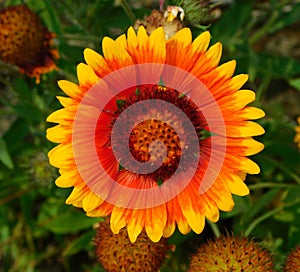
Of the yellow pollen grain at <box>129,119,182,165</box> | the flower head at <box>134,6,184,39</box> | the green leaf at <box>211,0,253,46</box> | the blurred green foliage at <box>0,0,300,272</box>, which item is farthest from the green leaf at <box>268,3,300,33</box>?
the yellow pollen grain at <box>129,119,182,165</box>

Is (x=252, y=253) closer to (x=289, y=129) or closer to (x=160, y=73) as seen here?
(x=160, y=73)

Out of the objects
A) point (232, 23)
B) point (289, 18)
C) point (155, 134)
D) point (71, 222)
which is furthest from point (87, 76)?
point (289, 18)

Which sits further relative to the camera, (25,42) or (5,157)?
(5,157)

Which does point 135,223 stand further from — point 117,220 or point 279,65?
point 279,65

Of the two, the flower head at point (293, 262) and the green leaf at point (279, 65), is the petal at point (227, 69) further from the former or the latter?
the green leaf at point (279, 65)

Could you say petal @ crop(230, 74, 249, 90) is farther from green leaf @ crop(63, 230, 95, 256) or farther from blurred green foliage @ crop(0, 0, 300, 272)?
green leaf @ crop(63, 230, 95, 256)

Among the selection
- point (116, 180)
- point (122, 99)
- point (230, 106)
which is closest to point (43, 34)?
point (122, 99)
